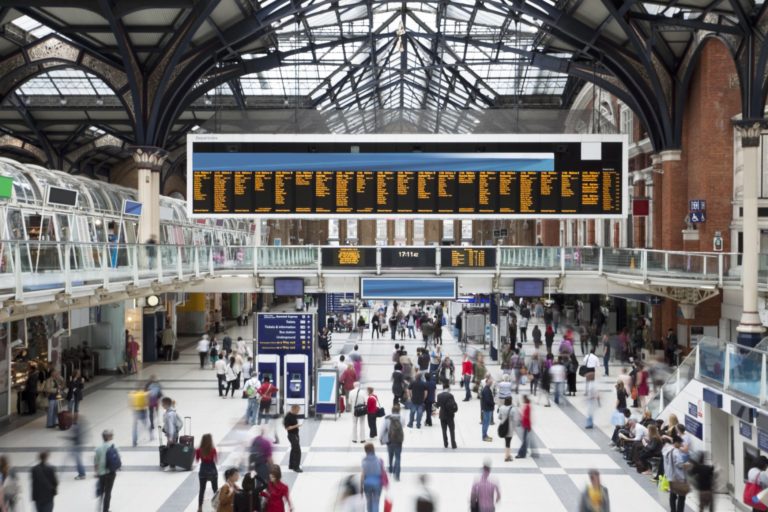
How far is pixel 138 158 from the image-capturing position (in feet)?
90.3

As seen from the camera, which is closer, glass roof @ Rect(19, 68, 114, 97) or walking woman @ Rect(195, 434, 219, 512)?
walking woman @ Rect(195, 434, 219, 512)

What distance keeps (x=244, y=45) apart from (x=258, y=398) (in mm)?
17896

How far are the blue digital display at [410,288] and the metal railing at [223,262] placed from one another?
68cm

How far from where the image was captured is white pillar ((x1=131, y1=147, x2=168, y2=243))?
2756cm

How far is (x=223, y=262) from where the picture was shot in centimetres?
2631

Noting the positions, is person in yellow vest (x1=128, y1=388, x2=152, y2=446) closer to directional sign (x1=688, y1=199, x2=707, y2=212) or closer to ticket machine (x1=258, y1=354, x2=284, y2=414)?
ticket machine (x1=258, y1=354, x2=284, y2=414)

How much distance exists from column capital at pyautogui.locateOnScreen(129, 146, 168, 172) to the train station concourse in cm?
8

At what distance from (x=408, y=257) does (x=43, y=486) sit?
1619 cm

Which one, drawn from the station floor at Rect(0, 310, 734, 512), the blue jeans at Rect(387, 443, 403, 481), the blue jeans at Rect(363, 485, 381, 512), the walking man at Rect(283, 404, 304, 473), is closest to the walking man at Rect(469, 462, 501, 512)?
the blue jeans at Rect(363, 485, 381, 512)

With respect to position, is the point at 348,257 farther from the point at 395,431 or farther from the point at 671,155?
the point at 395,431

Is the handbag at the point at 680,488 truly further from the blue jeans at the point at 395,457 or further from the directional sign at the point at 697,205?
the directional sign at the point at 697,205

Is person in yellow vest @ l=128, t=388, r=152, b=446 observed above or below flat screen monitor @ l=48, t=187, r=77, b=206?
below

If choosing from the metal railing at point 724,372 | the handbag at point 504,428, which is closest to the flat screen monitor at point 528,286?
the metal railing at point 724,372

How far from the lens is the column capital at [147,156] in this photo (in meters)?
27.5
